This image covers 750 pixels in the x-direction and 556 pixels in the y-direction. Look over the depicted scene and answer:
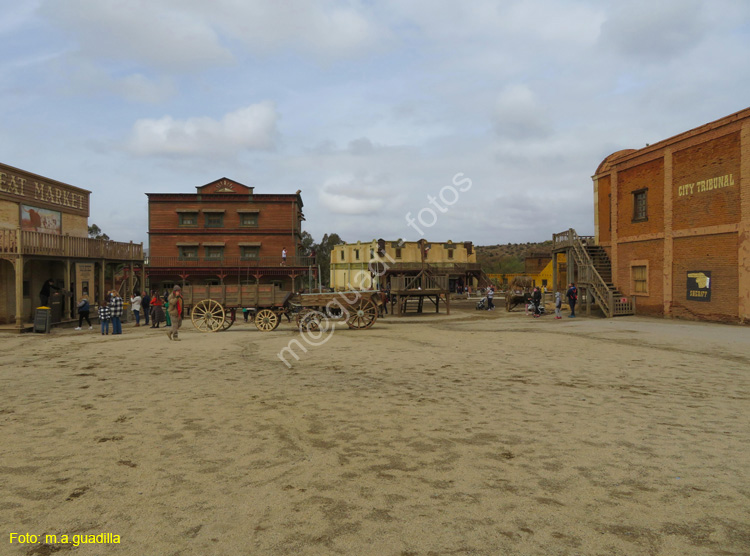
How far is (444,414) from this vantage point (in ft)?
21.6

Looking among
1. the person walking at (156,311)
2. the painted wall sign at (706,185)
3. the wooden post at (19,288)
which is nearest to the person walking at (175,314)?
the person walking at (156,311)

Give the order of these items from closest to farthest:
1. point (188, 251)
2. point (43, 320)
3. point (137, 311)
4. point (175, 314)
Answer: point (175, 314), point (43, 320), point (137, 311), point (188, 251)

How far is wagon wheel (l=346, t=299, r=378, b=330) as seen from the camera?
18.0 metres

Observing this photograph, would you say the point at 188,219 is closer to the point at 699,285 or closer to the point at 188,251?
the point at 188,251

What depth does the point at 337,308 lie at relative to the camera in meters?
18.7

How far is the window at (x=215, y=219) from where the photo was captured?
42250 millimetres

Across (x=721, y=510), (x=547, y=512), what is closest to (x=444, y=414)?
(x=547, y=512)

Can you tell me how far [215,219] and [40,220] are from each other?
20362 mm

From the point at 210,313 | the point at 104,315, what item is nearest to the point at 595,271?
the point at 210,313

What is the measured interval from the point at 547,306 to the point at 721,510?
26.3 meters

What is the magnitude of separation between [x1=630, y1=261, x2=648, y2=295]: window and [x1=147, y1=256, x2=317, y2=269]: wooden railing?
24.8 metres

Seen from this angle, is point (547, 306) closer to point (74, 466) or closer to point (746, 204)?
point (746, 204)

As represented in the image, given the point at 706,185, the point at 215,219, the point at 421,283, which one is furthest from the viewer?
the point at 215,219

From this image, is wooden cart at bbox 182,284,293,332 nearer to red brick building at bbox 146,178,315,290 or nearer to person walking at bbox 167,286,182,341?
person walking at bbox 167,286,182,341
